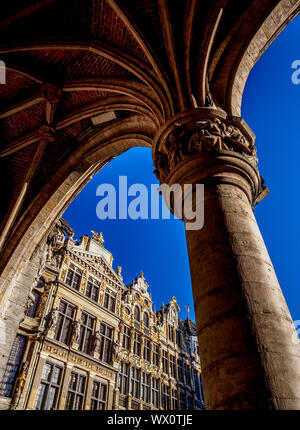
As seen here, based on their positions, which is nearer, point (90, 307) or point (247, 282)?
point (247, 282)

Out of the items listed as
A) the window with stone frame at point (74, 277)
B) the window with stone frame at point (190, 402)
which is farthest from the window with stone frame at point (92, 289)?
the window with stone frame at point (190, 402)

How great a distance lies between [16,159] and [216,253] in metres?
6.81

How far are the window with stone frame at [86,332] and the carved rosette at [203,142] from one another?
535 inches

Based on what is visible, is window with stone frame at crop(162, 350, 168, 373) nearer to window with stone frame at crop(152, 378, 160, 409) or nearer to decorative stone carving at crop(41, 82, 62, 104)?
window with stone frame at crop(152, 378, 160, 409)

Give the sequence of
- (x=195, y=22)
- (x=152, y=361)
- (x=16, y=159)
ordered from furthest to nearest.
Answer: (x=152, y=361) → (x=16, y=159) → (x=195, y=22)

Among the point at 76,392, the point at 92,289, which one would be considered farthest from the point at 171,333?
the point at 76,392

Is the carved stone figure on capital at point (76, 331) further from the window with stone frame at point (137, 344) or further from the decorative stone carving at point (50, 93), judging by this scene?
the decorative stone carving at point (50, 93)

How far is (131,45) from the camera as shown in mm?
5438

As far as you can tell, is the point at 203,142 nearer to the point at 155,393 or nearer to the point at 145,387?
the point at 145,387

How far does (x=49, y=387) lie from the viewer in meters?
12.3

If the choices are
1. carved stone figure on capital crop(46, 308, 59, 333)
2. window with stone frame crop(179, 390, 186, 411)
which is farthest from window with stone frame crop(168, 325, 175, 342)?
carved stone figure on capital crop(46, 308, 59, 333)

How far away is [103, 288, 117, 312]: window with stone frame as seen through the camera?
Result: 17.6m
